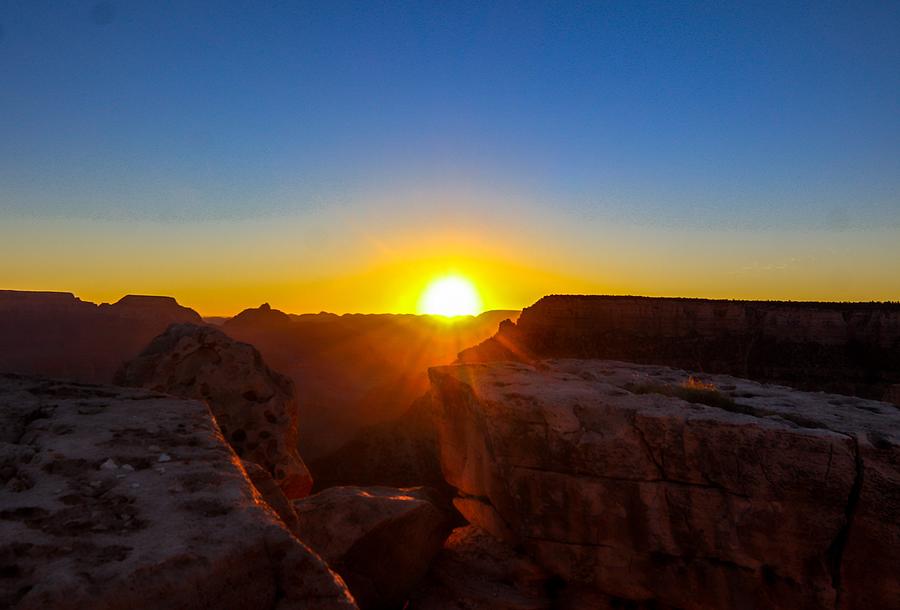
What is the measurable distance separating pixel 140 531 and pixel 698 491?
6433 millimetres

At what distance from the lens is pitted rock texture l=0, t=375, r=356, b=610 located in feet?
7.51

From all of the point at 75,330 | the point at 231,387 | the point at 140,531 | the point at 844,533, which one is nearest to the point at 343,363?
the point at 75,330

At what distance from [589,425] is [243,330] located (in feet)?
160

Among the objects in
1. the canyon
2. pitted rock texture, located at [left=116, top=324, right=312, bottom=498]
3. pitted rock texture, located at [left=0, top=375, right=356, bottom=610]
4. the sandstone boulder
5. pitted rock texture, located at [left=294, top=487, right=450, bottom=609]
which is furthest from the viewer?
pitted rock texture, located at [left=116, top=324, right=312, bottom=498]

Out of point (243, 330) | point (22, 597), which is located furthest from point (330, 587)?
point (243, 330)

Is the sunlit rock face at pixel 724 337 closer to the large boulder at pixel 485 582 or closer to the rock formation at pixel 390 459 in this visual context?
the rock formation at pixel 390 459

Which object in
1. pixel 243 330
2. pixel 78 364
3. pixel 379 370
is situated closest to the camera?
pixel 78 364

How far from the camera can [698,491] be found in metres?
7.24

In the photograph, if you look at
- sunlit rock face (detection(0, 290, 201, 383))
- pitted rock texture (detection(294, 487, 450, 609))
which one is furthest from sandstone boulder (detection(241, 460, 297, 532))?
sunlit rock face (detection(0, 290, 201, 383))

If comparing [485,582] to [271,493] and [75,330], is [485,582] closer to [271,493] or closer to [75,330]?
[271,493]

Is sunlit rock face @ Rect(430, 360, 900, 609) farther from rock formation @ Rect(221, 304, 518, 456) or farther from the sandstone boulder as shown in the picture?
rock formation @ Rect(221, 304, 518, 456)

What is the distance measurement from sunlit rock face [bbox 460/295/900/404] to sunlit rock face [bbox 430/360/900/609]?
9646mm

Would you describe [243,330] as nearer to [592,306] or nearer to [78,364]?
[78,364]

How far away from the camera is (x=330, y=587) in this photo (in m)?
2.67
